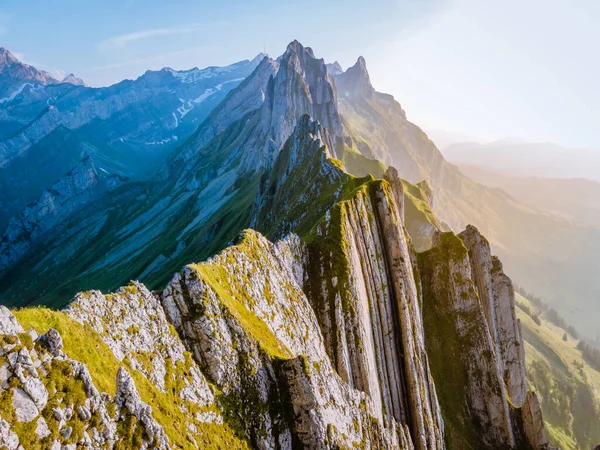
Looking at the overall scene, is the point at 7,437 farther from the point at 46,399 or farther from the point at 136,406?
the point at 136,406

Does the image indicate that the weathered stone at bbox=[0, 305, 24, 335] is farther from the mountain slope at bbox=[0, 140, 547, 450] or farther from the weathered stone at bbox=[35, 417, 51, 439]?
the weathered stone at bbox=[35, 417, 51, 439]

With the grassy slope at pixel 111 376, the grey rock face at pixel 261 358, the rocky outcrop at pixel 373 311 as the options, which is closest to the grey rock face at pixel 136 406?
the grassy slope at pixel 111 376

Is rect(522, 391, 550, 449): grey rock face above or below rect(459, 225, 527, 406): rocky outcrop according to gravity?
below

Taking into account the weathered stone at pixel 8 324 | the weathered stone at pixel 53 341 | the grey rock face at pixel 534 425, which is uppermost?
the weathered stone at pixel 8 324

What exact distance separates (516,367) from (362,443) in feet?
181

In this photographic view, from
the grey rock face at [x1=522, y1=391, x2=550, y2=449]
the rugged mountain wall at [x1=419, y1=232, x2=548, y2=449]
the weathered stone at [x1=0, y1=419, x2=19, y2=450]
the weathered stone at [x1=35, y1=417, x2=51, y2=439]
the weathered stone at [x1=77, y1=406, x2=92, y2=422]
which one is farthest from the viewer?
the rugged mountain wall at [x1=419, y1=232, x2=548, y2=449]

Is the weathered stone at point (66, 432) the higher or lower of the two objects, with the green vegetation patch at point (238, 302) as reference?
lower

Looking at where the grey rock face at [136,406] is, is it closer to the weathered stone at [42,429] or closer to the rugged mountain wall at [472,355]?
the weathered stone at [42,429]

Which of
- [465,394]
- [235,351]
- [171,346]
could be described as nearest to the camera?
[171,346]

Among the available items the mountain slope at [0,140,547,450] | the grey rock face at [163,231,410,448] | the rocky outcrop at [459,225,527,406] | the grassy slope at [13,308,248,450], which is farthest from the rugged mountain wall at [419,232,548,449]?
the grassy slope at [13,308,248,450]

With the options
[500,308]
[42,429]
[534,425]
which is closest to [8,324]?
[42,429]

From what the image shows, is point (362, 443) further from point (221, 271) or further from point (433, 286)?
point (433, 286)

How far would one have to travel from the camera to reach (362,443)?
37.5 metres

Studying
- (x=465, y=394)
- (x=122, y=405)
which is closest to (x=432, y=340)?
(x=465, y=394)
